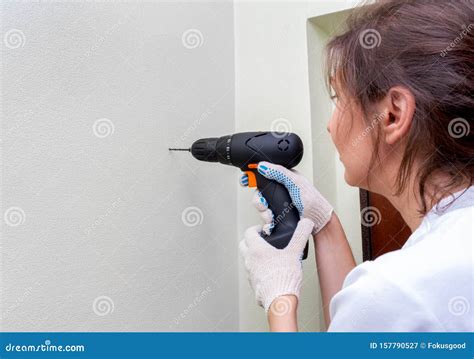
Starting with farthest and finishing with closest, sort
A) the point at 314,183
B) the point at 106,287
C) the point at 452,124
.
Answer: the point at 314,183 → the point at 106,287 → the point at 452,124

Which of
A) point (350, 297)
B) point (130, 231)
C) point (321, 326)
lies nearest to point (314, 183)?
point (321, 326)

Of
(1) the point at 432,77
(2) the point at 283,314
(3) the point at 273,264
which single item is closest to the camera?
(1) the point at 432,77

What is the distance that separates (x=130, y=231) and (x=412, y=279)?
563 mm

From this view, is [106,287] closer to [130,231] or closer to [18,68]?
[130,231]

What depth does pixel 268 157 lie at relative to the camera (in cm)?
112

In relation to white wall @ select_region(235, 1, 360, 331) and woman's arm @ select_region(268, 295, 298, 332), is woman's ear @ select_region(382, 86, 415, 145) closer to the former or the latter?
woman's arm @ select_region(268, 295, 298, 332)

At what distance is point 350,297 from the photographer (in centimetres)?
69

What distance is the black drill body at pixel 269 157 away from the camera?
1.11 metres

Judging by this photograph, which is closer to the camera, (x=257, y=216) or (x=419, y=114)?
(x=419, y=114)

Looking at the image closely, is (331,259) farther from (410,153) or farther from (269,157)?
(410,153)

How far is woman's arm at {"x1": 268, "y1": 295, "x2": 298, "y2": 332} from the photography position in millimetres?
916


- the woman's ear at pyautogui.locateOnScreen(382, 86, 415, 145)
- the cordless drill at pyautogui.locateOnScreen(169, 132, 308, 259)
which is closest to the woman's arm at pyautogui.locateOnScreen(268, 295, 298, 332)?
the cordless drill at pyautogui.locateOnScreen(169, 132, 308, 259)

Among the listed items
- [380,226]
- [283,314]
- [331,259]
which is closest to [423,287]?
[283,314]

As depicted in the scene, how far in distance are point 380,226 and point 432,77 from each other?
0.66 metres
